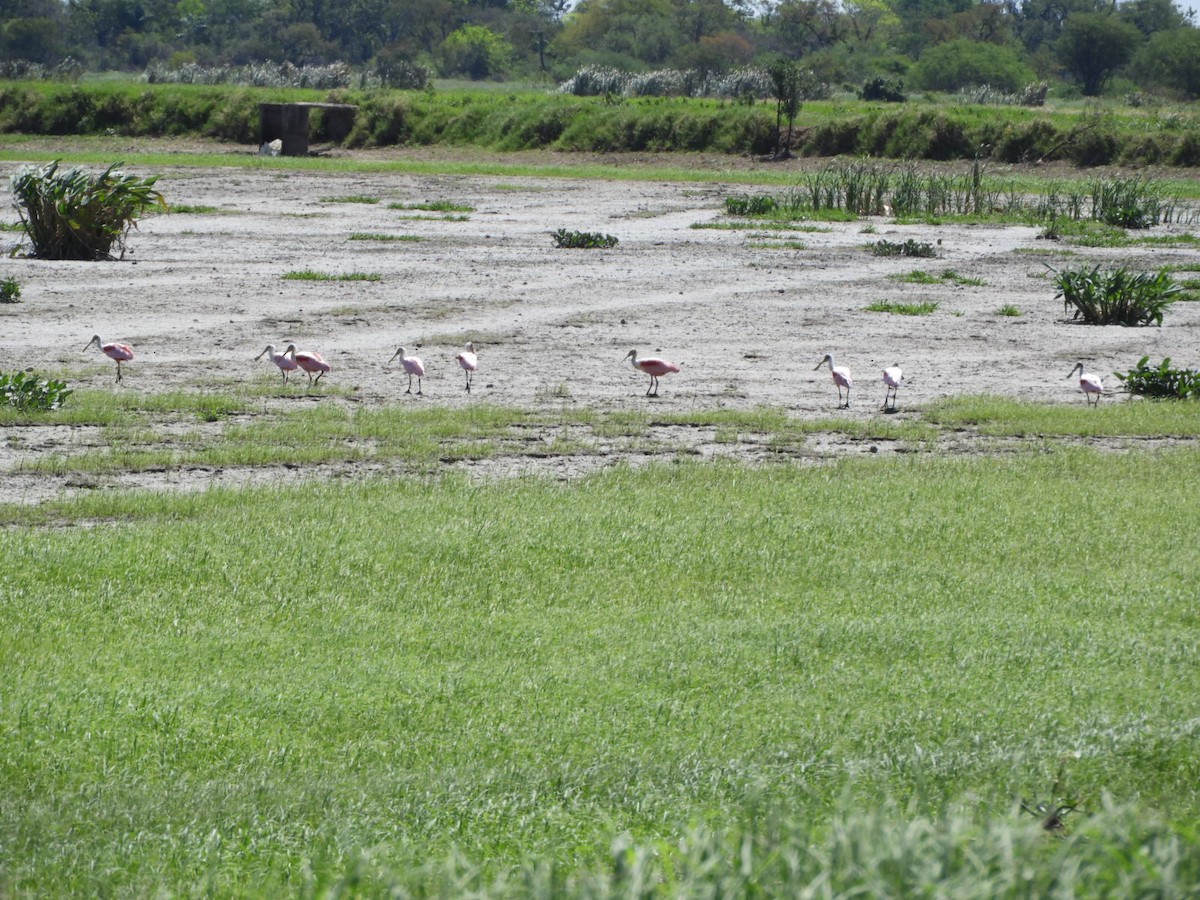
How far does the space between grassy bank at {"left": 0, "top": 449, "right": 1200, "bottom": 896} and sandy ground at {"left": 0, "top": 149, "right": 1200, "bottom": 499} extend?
3.26m

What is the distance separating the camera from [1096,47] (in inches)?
4496

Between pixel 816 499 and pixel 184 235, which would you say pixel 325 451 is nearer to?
pixel 816 499

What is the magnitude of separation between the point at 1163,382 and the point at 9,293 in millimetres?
13434

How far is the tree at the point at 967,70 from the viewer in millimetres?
109250

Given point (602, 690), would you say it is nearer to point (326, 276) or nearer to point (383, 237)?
point (326, 276)

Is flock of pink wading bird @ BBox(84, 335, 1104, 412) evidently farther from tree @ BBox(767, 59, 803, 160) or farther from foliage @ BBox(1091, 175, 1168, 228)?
tree @ BBox(767, 59, 803, 160)

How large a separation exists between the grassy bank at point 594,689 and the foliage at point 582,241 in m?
18.2

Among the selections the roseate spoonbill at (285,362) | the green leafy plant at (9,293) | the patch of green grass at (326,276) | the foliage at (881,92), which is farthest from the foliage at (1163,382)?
the foliage at (881,92)

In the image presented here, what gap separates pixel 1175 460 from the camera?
441 inches

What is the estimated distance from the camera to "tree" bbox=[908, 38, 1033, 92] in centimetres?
10925

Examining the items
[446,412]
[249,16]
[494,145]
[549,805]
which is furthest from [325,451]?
[249,16]

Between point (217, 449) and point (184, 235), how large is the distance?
58.7ft

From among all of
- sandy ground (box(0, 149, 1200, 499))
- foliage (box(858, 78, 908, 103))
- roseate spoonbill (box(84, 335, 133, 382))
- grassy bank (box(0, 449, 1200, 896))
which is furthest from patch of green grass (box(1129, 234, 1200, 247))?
foliage (box(858, 78, 908, 103))

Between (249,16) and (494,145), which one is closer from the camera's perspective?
(494,145)
